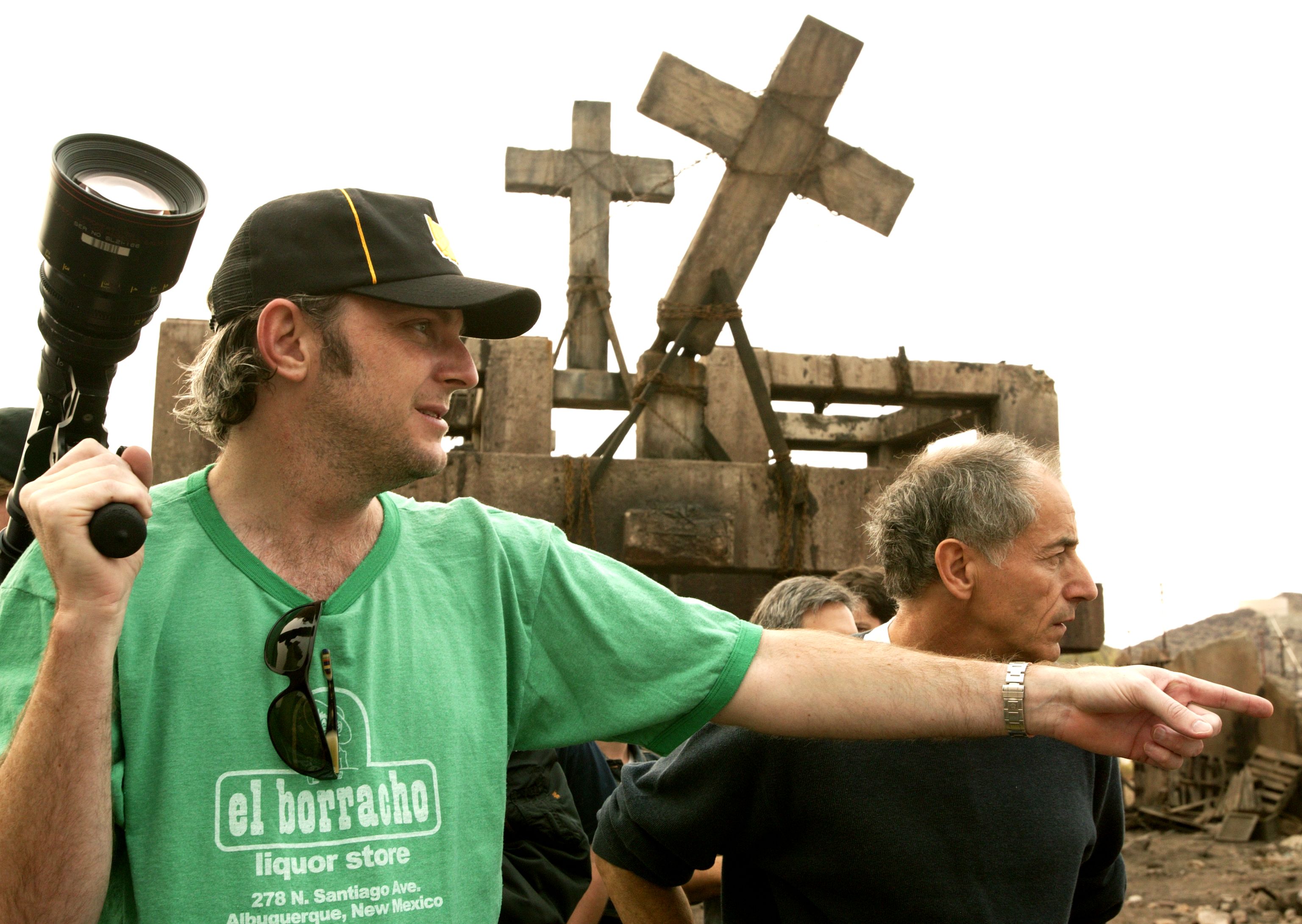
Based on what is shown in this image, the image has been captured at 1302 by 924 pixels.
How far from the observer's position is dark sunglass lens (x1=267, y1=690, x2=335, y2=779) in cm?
159

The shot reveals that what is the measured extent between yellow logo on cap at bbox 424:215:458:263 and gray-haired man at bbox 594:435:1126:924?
1161mm

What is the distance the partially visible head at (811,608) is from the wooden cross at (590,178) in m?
5.07

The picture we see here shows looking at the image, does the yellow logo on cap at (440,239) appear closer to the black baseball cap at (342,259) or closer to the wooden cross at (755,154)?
the black baseball cap at (342,259)

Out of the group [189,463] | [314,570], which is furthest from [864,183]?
[314,570]

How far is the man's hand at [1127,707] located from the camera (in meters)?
1.75

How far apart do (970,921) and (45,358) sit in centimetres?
199

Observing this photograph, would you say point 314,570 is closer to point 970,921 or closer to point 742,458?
point 970,921

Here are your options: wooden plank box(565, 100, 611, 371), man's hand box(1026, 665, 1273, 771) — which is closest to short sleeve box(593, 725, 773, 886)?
man's hand box(1026, 665, 1273, 771)

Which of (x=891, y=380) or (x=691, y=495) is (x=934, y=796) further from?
(x=891, y=380)

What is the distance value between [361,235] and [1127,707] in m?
1.46

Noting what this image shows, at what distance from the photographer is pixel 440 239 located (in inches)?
79.0

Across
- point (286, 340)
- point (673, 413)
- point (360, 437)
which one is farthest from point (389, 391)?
point (673, 413)

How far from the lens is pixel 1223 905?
1057 cm

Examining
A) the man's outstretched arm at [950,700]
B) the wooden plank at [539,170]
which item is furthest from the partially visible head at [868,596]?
the wooden plank at [539,170]
